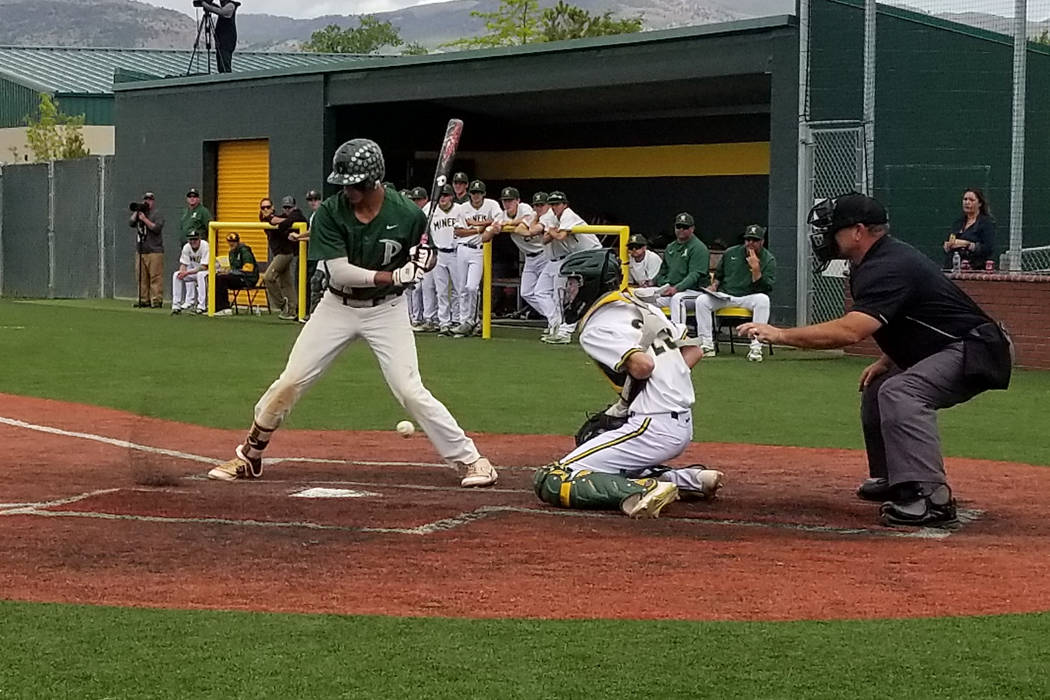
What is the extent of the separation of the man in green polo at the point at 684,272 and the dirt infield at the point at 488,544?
26.3ft

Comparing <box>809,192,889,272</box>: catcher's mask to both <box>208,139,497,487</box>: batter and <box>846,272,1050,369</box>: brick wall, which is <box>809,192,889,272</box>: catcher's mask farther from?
<box>846,272,1050,369</box>: brick wall

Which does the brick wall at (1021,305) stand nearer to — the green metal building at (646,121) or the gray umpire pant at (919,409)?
the green metal building at (646,121)

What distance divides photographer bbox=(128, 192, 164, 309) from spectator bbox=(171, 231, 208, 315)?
159cm

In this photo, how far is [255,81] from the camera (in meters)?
28.5

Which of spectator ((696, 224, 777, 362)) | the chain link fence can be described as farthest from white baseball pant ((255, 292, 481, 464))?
the chain link fence

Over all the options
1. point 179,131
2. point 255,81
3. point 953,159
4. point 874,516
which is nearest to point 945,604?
point 874,516

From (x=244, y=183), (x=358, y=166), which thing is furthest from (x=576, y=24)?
(x=358, y=166)

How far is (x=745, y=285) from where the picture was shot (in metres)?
17.8

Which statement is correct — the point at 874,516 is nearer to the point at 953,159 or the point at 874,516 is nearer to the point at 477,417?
the point at 477,417

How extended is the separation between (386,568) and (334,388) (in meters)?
8.17

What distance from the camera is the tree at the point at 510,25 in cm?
6038

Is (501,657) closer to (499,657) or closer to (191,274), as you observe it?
(499,657)

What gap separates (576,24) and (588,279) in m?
60.3

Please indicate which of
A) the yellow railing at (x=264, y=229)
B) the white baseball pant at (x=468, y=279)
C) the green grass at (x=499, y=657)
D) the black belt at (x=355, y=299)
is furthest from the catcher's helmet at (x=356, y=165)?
the yellow railing at (x=264, y=229)
